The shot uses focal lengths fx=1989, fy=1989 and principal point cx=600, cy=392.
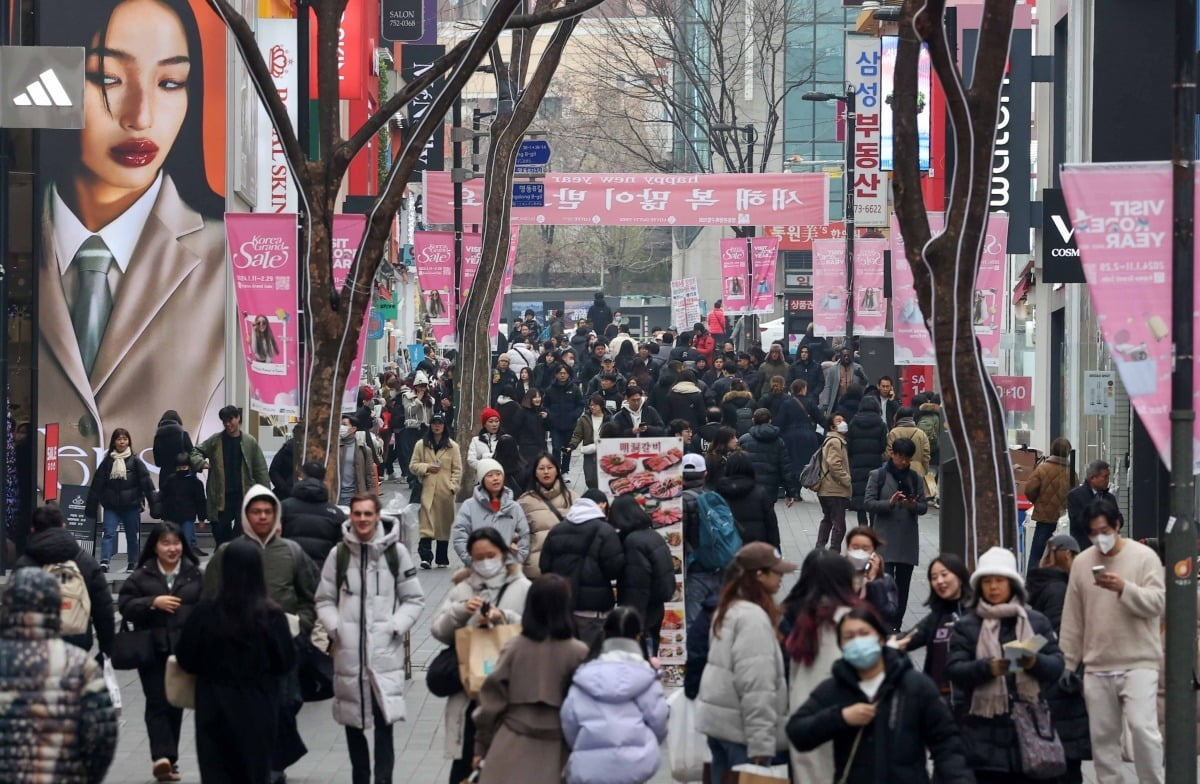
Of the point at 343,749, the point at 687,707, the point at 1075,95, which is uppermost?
the point at 1075,95

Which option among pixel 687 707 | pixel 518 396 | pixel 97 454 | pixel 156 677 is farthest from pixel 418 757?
pixel 518 396

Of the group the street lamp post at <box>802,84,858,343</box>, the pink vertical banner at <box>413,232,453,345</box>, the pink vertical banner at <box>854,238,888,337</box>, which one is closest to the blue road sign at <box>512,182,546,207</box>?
the pink vertical banner at <box>413,232,453,345</box>

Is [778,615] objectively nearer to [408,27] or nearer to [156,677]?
[156,677]

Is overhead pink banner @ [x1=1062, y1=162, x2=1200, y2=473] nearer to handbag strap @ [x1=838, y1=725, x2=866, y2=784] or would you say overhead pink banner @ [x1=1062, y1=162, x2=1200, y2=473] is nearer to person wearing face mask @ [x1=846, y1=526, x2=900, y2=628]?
person wearing face mask @ [x1=846, y1=526, x2=900, y2=628]

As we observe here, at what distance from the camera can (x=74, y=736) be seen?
7031 mm

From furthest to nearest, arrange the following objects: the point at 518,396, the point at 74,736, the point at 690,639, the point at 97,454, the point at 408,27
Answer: the point at 408,27 → the point at 518,396 → the point at 97,454 → the point at 690,639 → the point at 74,736

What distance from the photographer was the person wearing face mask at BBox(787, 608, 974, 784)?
7.30 metres

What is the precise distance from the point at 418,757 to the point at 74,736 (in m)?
4.69

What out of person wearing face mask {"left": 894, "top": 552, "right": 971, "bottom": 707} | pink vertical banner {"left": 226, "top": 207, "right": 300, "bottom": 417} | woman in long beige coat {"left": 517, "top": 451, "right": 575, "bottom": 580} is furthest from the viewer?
pink vertical banner {"left": 226, "top": 207, "right": 300, "bottom": 417}

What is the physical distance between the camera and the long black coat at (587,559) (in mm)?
11406

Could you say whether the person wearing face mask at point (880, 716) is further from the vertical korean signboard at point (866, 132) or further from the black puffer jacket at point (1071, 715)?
the vertical korean signboard at point (866, 132)

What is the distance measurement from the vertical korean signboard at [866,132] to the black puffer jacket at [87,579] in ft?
79.0

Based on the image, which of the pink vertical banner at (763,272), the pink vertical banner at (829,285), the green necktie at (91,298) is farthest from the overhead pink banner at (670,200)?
the green necktie at (91,298)

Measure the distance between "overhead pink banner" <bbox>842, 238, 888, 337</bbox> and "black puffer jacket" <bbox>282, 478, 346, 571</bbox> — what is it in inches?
747
